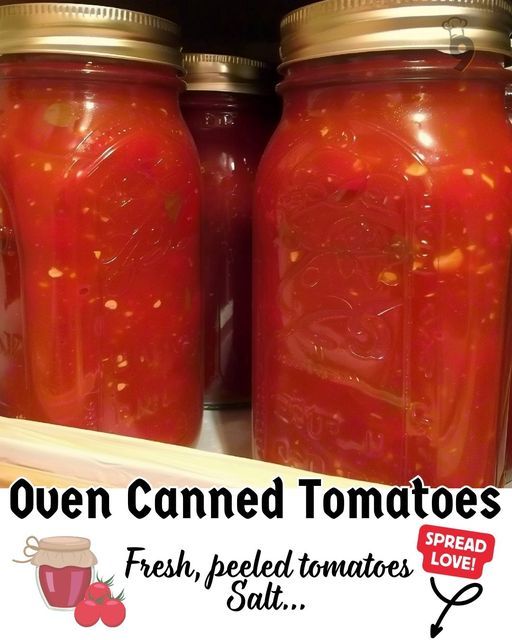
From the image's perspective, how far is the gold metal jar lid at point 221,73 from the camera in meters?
0.85

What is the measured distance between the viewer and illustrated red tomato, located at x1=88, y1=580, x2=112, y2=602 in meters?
0.50

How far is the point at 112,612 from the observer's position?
0.50 metres

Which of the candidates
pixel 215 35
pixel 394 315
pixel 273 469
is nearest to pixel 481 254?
pixel 394 315

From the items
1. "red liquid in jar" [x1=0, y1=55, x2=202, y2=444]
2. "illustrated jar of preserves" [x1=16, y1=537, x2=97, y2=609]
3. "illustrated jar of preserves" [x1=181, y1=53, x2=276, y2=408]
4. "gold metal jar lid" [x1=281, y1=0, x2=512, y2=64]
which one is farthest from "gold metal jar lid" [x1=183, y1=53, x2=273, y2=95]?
"illustrated jar of preserves" [x1=16, y1=537, x2=97, y2=609]

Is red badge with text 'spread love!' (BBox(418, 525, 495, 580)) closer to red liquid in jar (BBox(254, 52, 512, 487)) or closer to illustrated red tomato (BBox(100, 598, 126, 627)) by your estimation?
red liquid in jar (BBox(254, 52, 512, 487))

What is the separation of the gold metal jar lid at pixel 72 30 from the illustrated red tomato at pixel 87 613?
482mm

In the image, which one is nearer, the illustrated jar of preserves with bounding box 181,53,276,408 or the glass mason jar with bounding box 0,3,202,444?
the glass mason jar with bounding box 0,3,202,444

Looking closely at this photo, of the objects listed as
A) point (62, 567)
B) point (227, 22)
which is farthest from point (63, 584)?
point (227, 22)

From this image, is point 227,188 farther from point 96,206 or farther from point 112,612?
point 112,612

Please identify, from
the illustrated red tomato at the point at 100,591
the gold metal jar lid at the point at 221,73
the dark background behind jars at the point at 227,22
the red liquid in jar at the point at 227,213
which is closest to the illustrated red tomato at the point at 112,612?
the illustrated red tomato at the point at 100,591

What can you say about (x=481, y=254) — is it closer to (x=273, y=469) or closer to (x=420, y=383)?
(x=420, y=383)

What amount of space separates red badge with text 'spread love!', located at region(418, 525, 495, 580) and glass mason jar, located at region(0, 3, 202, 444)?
341mm

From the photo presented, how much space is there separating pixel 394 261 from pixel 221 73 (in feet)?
1.27

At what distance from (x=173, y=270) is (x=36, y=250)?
140 millimetres
